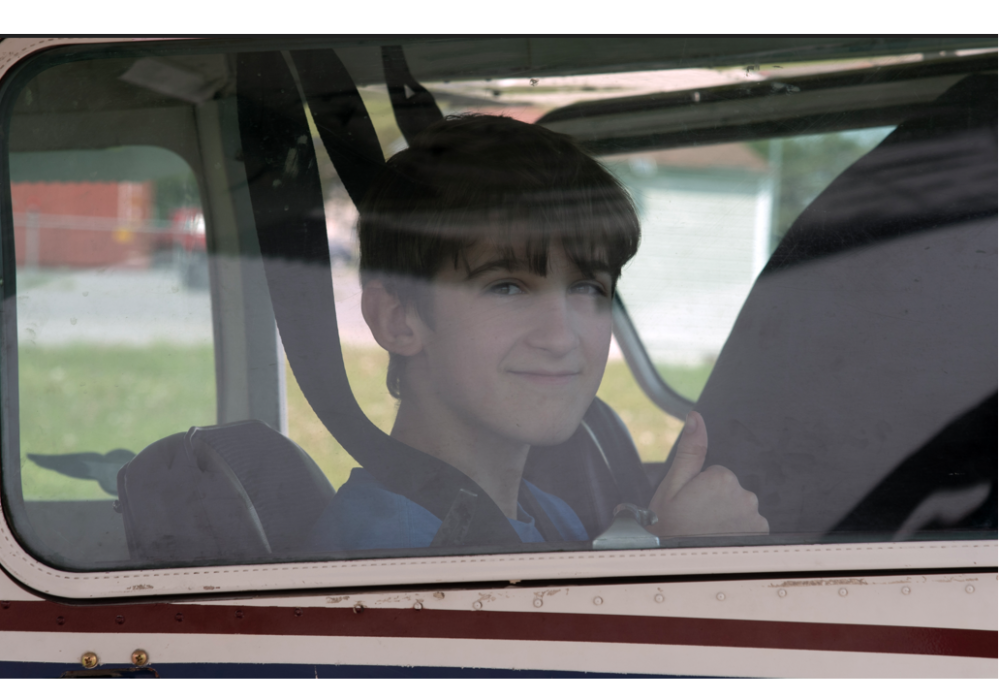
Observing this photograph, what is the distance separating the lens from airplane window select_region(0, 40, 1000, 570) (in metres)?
1.24

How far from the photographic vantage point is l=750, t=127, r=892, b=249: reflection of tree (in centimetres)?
129

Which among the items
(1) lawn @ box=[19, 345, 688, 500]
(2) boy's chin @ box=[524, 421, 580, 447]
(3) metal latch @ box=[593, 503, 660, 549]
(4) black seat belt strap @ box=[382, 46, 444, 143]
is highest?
(4) black seat belt strap @ box=[382, 46, 444, 143]

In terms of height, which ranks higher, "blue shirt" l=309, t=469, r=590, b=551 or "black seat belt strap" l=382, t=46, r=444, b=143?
"black seat belt strap" l=382, t=46, r=444, b=143

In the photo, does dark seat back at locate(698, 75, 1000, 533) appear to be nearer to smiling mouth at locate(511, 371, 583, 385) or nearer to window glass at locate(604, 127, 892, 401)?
window glass at locate(604, 127, 892, 401)

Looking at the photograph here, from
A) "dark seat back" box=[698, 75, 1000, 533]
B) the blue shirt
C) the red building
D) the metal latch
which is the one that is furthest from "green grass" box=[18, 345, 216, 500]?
"dark seat back" box=[698, 75, 1000, 533]

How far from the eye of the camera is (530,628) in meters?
1.21

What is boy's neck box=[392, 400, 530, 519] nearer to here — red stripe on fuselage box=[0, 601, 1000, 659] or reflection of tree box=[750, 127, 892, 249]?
red stripe on fuselage box=[0, 601, 1000, 659]

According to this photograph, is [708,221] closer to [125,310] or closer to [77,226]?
[125,310]

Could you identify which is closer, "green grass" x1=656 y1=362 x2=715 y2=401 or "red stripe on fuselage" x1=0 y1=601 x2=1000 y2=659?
"red stripe on fuselage" x1=0 y1=601 x2=1000 y2=659

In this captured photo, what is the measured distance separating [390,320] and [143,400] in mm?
470

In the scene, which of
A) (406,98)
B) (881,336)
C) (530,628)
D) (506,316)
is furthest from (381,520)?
(881,336)

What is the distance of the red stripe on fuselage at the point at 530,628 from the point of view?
1.19m

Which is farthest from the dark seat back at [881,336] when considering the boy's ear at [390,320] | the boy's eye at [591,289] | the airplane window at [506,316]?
the boy's ear at [390,320]

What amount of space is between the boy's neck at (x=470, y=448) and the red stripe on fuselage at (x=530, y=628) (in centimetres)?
20
